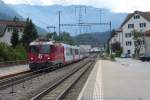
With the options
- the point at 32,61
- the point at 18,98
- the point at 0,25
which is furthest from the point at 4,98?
the point at 0,25

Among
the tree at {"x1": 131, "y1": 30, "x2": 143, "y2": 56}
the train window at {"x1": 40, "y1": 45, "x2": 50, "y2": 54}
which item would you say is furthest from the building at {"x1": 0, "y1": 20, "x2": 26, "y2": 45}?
the train window at {"x1": 40, "y1": 45, "x2": 50, "y2": 54}

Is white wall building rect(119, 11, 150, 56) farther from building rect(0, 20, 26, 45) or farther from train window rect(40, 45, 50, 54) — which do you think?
train window rect(40, 45, 50, 54)

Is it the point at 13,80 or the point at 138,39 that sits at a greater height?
the point at 138,39

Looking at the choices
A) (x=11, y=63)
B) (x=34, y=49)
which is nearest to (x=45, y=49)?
(x=34, y=49)

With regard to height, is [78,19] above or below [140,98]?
above

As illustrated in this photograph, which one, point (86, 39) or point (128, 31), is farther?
point (86, 39)

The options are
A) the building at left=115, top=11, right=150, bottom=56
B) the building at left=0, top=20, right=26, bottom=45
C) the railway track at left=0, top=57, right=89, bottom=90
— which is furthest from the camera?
the building at left=115, top=11, right=150, bottom=56

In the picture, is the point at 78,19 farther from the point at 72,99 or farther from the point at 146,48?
the point at 72,99

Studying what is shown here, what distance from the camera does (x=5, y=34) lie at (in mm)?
121312

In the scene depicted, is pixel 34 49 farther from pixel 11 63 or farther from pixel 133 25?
pixel 133 25

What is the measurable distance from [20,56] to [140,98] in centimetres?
4224

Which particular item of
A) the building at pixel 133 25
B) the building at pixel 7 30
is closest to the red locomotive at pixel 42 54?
the building at pixel 7 30

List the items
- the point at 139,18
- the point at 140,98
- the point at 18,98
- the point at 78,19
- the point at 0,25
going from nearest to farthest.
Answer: the point at 140,98
the point at 18,98
the point at 78,19
the point at 0,25
the point at 139,18

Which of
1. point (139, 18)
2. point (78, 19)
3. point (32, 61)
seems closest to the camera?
point (32, 61)
